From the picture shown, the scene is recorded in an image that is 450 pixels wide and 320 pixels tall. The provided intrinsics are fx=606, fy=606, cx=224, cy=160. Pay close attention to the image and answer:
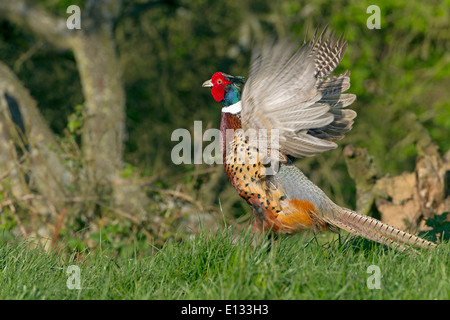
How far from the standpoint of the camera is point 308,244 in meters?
3.67

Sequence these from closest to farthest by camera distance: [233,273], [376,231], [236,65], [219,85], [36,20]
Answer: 1. [233,273]
2. [376,231]
3. [219,85]
4. [36,20]
5. [236,65]

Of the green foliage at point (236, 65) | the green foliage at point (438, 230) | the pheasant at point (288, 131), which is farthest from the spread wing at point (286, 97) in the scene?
the green foliage at point (236, 65)

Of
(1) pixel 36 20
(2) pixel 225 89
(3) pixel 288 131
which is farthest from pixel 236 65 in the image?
(3) pixel 288 131

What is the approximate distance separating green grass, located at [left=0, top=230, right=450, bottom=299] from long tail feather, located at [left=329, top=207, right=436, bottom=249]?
103 millimetres

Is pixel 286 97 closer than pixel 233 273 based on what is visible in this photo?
No

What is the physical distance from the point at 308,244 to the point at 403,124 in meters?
2.86

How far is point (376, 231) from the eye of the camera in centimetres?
384

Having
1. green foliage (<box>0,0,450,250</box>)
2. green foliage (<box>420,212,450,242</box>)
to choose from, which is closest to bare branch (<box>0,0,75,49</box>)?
green foliage (<box>0,0,450,250</box>)

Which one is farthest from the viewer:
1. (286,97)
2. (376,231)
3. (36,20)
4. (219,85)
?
(36,20)

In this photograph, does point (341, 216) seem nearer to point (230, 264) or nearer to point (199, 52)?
point (230, 264)

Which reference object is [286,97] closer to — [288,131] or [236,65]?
[288,131]

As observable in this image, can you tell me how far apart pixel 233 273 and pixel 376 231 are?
1.32 metres

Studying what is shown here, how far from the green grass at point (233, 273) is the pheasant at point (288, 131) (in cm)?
22

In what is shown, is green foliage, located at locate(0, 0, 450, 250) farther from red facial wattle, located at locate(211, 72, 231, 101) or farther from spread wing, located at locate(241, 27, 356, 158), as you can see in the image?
spread wing, located at locate(241, 27, 356, 158)
